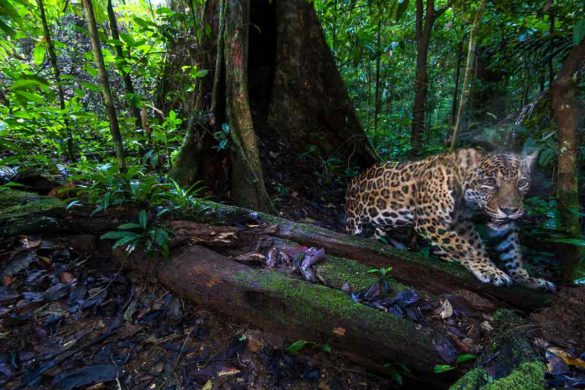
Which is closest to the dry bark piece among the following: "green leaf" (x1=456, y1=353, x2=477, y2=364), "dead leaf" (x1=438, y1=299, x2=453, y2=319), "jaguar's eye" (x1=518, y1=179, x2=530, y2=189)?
"dead leaf" (x1=438, y1=299, x2=453, y2=319)

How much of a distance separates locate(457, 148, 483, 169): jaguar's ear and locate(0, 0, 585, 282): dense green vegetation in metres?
0.65

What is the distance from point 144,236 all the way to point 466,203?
3.50 meters

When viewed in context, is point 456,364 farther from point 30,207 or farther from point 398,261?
point 30,207

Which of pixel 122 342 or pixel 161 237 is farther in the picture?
pixel 161 237

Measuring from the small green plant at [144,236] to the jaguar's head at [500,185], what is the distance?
125 inches

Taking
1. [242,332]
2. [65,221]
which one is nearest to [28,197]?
[65,221]

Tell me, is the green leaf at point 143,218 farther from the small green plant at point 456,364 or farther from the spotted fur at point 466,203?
the spotted fur at point 466,203

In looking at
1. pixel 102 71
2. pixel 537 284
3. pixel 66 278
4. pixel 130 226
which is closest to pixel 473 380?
pixel 537 284

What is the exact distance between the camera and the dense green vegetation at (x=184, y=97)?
320cm

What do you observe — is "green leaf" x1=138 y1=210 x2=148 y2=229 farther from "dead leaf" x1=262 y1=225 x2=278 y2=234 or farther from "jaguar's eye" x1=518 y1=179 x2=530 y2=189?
"jaguar's eye" x1=518 y1=179 x2=530 y2=189

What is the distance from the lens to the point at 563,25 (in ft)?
16.8

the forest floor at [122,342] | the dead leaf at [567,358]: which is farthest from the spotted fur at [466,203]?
the forest floor at [122,342]

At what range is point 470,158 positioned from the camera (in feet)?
11.8

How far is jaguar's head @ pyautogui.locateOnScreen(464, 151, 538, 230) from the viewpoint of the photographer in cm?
309
